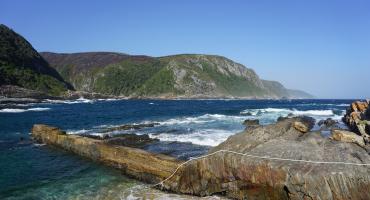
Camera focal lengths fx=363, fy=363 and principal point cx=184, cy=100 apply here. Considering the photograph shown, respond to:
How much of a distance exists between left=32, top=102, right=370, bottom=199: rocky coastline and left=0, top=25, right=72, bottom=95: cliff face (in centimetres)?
10463

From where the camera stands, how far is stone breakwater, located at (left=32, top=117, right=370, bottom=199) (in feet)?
36.8

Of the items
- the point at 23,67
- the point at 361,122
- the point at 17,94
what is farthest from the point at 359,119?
the point at 23,67

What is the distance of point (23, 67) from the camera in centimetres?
12744

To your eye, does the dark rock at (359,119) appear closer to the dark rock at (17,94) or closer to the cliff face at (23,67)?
the dark rock at (17,94)

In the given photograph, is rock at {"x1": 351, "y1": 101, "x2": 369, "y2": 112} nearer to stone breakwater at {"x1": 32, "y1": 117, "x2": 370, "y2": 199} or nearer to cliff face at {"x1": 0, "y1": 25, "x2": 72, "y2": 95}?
stone breakwater at {"x1": 32, "y1": 117, "x2": 370, "y2": 199}

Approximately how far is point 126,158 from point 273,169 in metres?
8.71

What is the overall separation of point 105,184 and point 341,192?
1008 centimetres

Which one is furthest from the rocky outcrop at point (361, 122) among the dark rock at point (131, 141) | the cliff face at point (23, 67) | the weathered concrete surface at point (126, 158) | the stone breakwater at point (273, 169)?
the cliff face at point (23, 67)

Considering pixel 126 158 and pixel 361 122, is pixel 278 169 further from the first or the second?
pixel 361 122

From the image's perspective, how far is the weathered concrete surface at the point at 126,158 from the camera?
54.0 ft

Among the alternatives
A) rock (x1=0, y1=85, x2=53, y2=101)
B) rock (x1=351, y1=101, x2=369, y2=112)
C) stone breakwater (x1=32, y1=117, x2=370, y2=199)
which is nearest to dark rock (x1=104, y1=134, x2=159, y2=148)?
stone breakwater (x1=32, y1=117, x2=370, y2=199)

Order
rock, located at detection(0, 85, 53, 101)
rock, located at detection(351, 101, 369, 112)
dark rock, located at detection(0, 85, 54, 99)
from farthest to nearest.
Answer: rock, located at detection(0, 85, 53, 101)
dark rock, located at detection(0, 85, 54, 99)
rock, located at detection(351, 101, 369, 112)

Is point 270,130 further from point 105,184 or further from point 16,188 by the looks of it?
point 16,188

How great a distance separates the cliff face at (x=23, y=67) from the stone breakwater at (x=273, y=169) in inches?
4149
